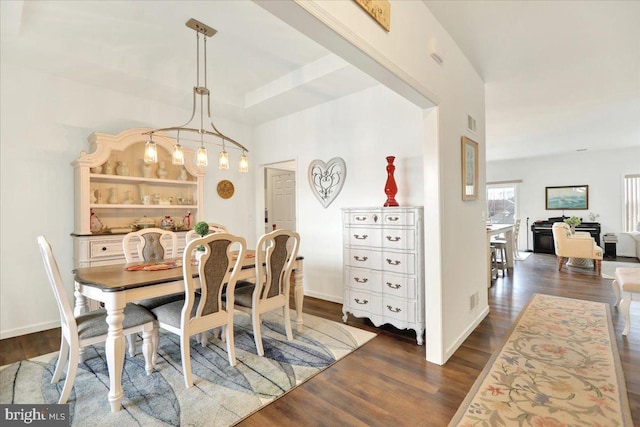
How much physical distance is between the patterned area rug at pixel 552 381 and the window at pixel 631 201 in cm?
619

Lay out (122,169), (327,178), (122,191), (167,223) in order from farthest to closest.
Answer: (327,178) → (167,223) → (122,191) → (122,169)

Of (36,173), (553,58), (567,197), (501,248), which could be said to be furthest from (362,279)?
(567,197)

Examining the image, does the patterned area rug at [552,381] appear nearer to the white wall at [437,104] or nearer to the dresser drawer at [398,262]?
the white wall at [437,104]

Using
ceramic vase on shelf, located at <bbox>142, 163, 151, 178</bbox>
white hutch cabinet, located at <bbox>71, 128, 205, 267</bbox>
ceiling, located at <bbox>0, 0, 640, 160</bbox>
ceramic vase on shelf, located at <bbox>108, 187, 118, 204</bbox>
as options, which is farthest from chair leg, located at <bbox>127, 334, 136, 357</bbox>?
ceiling, located at <bbox>0, 0, 640, 160</bbox>

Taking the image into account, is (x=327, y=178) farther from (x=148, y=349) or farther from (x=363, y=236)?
(x=148, y=349)

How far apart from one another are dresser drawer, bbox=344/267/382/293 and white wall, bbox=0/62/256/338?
10.5 ft

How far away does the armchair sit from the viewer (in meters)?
5.56

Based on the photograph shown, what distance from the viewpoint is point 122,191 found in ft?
12.6

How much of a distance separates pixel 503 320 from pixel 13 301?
5.24m

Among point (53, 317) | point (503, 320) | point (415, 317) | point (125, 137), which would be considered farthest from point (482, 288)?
point (53, 317)

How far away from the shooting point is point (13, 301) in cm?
309

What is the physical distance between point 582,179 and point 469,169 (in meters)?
7.29

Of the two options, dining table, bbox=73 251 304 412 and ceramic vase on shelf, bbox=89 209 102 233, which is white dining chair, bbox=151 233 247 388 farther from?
ceramic vase on shelf, bbox=89 209 102 233

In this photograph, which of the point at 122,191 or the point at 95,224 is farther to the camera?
the point at 122,191
